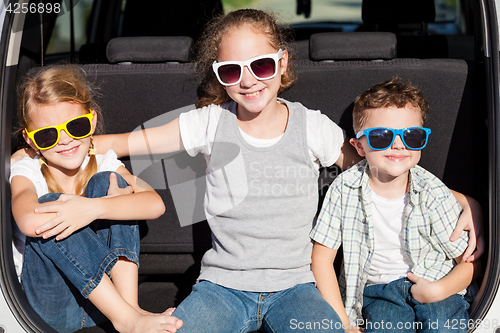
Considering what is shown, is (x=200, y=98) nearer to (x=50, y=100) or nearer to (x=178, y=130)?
(x=178, y=130)

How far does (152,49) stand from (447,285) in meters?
1.39

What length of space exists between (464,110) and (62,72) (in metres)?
1.53

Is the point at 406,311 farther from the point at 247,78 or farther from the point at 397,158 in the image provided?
the point at 247,78

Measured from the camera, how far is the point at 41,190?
1.55 meters

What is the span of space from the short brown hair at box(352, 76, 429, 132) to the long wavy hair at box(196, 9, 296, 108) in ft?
0.98

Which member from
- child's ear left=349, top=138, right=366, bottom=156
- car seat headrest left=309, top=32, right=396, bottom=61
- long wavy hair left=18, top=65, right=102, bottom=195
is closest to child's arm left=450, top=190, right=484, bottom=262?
child's ear left=349, top=138, right=366, bottom=156

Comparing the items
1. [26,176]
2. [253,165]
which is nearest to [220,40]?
[253,165]

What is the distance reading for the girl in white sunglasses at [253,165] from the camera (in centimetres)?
→ 150

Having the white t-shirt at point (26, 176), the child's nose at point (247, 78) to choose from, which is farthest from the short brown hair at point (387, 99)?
the white t-shirt at point (26, 176)

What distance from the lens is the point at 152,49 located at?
5.90 feet

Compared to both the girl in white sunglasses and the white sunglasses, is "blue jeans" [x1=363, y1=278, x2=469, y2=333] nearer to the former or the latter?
the girl in white sunglasses

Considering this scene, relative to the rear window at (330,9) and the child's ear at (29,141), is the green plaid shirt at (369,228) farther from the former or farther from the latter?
the rear window at (330,9)

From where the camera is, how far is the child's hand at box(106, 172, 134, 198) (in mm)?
1549

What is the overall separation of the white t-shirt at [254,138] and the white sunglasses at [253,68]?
0.21m
